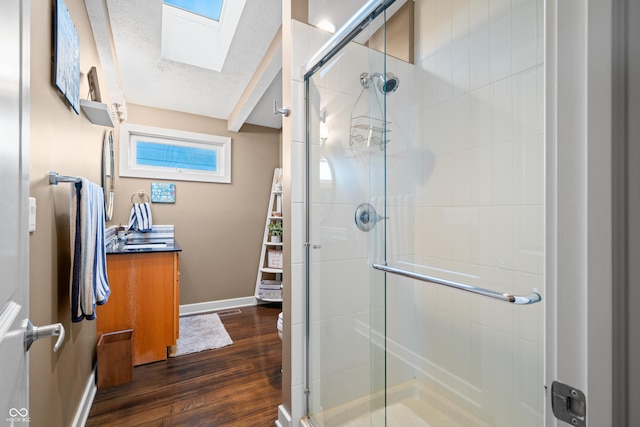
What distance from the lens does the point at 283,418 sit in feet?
5.02

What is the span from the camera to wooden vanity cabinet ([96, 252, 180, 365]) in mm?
2066

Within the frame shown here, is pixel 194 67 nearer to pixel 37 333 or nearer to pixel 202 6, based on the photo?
pixel 202 6

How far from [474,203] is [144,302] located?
8.03 ft

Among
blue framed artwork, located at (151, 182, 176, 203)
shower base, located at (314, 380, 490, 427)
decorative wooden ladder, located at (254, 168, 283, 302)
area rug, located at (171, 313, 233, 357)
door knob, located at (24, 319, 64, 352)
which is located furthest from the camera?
decorative wooden ladder, located at (254, 168, 283, 302)

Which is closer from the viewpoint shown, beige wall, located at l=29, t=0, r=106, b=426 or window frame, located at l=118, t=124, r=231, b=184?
beige wall, located at l=29, t=0, r=106, b=426

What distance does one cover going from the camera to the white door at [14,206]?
1.62ft

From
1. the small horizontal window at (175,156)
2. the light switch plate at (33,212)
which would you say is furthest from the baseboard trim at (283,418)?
the small horizontal window at (175,156)

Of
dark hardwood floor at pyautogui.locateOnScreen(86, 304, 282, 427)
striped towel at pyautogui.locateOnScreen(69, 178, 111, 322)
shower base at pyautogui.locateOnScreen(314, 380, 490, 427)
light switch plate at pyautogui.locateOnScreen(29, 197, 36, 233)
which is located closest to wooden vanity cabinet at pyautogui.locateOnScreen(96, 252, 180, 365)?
dark hardwood floor at pyautogui.locateOnScreen(86, 304, 282, 427)

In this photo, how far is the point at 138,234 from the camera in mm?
3025

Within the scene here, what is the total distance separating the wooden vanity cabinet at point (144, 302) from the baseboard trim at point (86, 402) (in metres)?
0.34

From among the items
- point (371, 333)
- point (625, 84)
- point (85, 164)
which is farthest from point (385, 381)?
point (85, 164)

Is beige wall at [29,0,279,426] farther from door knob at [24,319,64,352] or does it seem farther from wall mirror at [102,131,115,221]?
door knob at [24,319,64,352]

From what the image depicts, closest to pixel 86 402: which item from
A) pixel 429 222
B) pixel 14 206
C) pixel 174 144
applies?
pixel 14 206

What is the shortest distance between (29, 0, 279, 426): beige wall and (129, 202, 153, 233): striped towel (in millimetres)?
118
